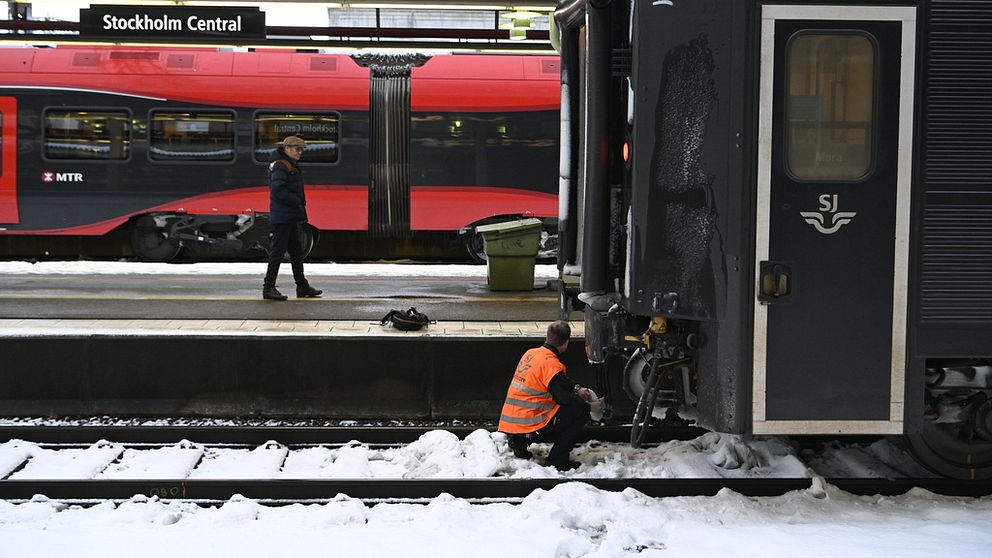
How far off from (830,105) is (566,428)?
2.59m

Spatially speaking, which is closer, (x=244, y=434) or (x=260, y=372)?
(x=244, y=434)

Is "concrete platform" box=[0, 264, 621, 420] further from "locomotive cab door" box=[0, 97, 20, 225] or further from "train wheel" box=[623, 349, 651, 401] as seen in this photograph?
"locomotive cab door" box=[0, 97, 20, 225]

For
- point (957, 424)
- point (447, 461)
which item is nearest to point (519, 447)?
point (447, 461)

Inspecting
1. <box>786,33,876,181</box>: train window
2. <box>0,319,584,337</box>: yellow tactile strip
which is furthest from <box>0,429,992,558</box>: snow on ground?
<box>786,33,876,181</box>: train window

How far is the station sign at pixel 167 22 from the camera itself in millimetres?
12203

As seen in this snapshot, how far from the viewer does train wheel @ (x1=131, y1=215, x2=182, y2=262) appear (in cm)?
1641

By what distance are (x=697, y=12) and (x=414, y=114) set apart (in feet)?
35.7

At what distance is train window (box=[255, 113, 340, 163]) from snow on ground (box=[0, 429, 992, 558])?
9385mm

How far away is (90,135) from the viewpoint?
52.7 ft

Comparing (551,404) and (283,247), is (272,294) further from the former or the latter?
(551,404)

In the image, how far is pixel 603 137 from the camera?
20.1 feet

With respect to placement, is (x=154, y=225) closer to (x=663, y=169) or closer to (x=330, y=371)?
(x=330, y=371)

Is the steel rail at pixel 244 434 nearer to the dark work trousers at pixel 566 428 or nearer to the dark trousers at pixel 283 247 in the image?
the dark work trousers at pixel 566 428

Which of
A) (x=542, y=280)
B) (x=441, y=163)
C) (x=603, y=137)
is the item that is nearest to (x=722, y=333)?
(x=603, y=137)
